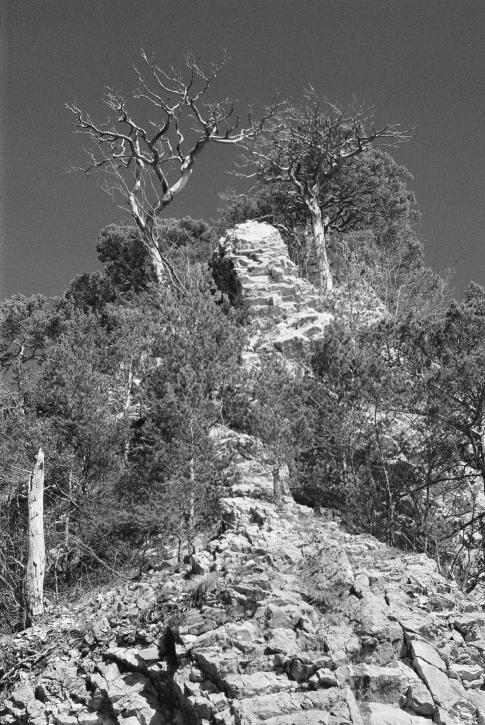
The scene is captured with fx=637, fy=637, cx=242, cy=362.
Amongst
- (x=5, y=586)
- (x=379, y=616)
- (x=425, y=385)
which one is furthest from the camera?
(x=425, y=385)

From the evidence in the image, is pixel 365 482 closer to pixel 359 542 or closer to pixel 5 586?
pixel 359 542

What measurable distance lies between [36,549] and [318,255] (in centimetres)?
1647

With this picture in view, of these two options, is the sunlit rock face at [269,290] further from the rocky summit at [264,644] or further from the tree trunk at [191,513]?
the rocky summit at [264,644]

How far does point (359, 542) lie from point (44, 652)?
5656mm

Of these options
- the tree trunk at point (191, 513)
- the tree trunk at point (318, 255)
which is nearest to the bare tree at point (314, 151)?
the tree trunk at point (318, 255)

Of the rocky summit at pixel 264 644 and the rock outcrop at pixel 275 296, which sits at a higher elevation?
the rock outcrop at pixel 275 296

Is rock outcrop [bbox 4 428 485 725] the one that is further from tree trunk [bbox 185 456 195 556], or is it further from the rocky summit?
tree trunk [bbox 185 456 195 556]

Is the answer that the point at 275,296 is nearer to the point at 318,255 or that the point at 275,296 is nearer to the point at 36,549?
the point at 318,255

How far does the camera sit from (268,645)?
8156 millimetres

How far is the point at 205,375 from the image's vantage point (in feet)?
50.1

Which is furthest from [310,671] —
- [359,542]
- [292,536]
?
[359,542]

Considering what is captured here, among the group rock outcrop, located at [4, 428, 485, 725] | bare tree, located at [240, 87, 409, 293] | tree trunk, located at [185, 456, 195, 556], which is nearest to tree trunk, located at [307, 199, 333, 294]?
bare tree, located at [240, 87, 409, 293]

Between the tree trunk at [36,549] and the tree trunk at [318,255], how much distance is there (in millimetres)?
13000

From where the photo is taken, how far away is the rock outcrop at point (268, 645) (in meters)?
7.48
